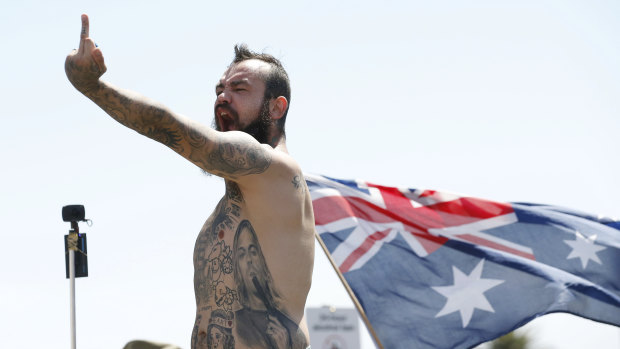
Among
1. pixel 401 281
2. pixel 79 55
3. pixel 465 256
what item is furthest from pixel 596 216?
pixel 79 55

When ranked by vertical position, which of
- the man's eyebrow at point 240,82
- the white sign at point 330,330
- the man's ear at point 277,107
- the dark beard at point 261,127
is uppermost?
the man's eyebrow at point 240,82

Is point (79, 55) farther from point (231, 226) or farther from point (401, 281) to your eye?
point (401, 281)

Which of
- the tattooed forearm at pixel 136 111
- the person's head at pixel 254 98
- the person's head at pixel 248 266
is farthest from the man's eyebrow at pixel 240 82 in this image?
the tattooed forearm at pixel 136 111

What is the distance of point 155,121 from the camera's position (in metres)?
2.91

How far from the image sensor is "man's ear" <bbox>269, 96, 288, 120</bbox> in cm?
370

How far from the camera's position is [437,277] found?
31.4 ft

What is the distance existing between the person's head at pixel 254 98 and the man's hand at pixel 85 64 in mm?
851

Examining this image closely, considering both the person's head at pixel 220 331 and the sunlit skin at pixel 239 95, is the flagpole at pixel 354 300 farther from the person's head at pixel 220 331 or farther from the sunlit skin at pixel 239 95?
the person's head at pixel 220 331

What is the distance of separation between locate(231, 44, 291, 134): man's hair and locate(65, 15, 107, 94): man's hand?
1.00 metres

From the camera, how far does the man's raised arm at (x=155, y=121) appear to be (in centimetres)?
283

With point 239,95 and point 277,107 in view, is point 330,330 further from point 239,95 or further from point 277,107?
point 239,95

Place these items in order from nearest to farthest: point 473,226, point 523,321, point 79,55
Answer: point 79,55 < point 523,321 < point 473,226

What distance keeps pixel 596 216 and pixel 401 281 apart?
2.43 m

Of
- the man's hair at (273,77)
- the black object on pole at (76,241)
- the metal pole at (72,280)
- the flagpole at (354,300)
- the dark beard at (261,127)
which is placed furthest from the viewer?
the flagpole at (354,300)
